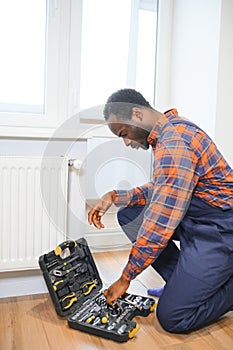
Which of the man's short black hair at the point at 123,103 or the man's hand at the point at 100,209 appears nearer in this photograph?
the man's short black hair at the point at 123,103

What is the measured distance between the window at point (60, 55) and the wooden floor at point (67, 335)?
0.84m

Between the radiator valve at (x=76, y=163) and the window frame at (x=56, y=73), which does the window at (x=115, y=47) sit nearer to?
the window frame at (x=56, y=73)

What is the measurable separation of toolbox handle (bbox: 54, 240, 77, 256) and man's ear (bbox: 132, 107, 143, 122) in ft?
2.00

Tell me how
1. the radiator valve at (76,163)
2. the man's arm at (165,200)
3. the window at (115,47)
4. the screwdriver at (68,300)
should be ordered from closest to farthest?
the man's arm at (165,200) → the screwdriver at (68,300) → the radiator valve at (76,163) → the window at (115,47)

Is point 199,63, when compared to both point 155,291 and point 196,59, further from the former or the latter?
point 155,291

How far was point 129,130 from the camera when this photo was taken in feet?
4.19

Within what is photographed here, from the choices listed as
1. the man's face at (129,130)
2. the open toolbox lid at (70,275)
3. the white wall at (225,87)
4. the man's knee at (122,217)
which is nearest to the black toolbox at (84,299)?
the open toolbox lid at (70,275)

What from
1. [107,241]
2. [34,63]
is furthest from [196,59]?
[107,241]

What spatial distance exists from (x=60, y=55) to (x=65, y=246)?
924mm

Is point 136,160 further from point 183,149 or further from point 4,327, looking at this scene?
point 4,327

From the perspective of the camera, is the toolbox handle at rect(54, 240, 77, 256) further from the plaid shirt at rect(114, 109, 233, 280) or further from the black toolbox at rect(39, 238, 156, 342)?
the plaid shirt at rect(114, 109, 233, 280)

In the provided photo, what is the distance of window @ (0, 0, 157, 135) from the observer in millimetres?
1729

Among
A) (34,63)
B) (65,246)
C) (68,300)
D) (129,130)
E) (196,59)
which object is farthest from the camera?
(196,59)

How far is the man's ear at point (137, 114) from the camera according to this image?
1275 millimetres
